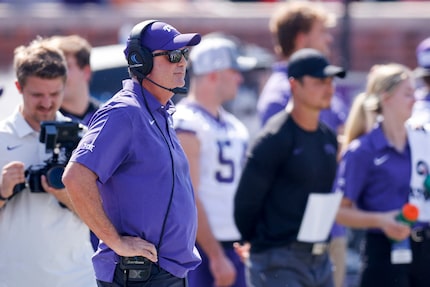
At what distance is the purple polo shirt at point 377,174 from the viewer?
6793mm

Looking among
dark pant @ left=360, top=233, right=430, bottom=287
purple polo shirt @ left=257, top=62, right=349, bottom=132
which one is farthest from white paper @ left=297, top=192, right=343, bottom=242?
purple polo shirt @ left=257, top=62, right=349, bottom=132

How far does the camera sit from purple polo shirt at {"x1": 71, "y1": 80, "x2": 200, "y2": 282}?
4.60 meters

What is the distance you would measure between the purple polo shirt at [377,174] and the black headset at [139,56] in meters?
2.33

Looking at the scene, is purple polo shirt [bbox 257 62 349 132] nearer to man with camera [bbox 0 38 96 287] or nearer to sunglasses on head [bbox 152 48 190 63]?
man with camera [bbox 0 38 96 287]

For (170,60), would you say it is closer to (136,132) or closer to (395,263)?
(136,132)

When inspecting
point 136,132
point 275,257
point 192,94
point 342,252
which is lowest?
point 342,252

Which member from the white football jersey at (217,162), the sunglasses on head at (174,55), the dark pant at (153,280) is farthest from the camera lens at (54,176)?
the white football jersey at (217,162)

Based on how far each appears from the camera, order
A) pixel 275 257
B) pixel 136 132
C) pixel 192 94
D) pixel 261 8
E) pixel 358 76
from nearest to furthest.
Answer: pixel 136 132 < pixel 275 257 < pixel 192 94 < pixel 358 76 < pixel 261 8

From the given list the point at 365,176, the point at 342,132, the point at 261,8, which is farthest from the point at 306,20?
the point at 261,8

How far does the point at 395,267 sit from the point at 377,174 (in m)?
0.53

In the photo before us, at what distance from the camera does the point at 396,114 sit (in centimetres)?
691

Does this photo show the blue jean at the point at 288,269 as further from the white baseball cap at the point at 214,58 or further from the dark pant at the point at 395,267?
the white baseball cap at the point at 214,58

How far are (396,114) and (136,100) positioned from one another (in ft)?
8.36

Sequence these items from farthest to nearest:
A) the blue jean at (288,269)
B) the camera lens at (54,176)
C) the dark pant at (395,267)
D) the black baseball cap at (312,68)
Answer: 1. the dark pant at (395,267)
2. the black baseball cap at (312,68)
3. the blue jean at (288,269)
4. the camera lens at (54,176)
